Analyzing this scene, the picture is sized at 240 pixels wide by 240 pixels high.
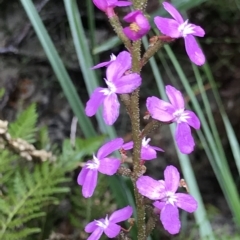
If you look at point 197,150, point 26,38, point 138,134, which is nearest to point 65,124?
point 26,38

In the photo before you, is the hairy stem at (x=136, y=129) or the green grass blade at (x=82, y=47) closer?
the hairy stem at (x=136, y=129)

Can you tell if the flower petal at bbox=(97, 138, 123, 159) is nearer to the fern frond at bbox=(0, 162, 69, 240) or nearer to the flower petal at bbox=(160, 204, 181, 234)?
the flower petal at bbox=(160, 204, 181, 234)

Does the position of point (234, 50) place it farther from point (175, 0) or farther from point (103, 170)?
point (103, 170)

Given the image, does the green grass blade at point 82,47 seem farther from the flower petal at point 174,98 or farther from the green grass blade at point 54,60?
the flower petal at point 174,98

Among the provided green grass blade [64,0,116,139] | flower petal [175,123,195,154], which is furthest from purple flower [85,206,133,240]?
green grass blade [64,0,116,139]

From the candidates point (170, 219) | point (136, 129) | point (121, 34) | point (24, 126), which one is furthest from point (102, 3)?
point (24, 126)

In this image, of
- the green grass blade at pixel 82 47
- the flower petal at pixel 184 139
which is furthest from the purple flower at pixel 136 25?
the green grass blade at pixel 82 47

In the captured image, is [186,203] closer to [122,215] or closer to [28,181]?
[122,215]
